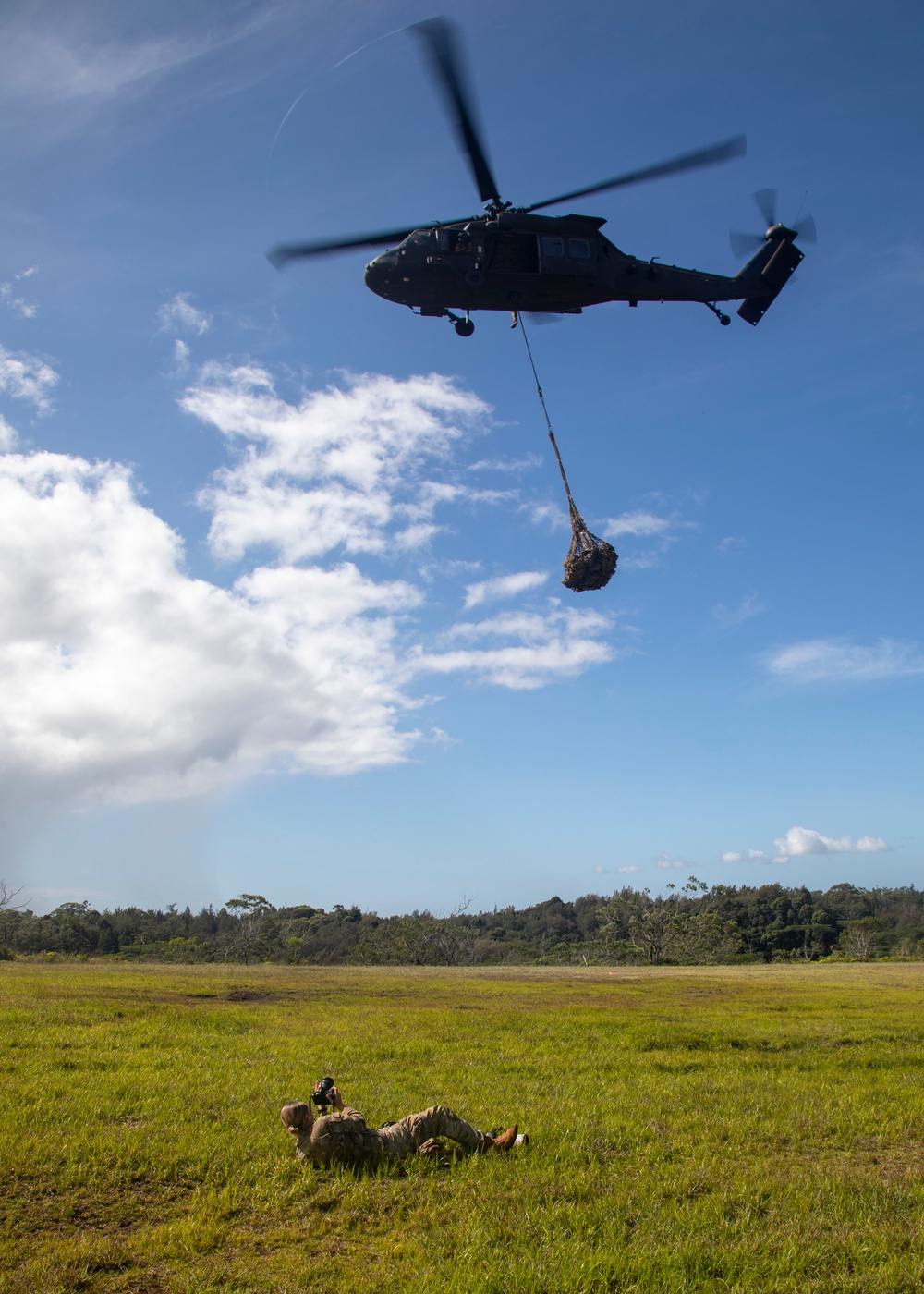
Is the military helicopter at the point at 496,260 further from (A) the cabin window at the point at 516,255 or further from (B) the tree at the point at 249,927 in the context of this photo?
(B) the tree at the point at 249,927

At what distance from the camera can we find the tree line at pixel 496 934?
62.4m

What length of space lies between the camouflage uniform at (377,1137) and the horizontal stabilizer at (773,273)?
22.0m

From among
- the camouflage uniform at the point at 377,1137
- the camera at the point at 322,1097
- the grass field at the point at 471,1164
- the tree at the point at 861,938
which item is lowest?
the tree at the point at 861,938

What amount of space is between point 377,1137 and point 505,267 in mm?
17184

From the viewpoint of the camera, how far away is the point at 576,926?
119938 mm

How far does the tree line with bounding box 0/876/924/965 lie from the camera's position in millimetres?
62406

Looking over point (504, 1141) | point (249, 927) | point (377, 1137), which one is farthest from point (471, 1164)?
point (249, 927)

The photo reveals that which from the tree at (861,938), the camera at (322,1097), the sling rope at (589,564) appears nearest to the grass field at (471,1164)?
the camera at (322,1097)

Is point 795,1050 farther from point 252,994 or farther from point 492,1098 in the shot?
point 252,994

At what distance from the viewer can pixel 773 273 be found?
22.4 meters

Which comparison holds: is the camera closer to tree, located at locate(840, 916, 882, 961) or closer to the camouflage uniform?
the camouflage uniform

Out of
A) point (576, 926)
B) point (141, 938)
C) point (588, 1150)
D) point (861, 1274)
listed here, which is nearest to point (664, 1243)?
point (861, 1274)

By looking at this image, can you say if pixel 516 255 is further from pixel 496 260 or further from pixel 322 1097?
pixel 322 1097

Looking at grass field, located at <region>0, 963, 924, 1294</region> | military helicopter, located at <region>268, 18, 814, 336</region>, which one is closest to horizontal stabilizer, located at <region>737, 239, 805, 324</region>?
military helicopter, located at <region>268, 18, 814, 336</region>
